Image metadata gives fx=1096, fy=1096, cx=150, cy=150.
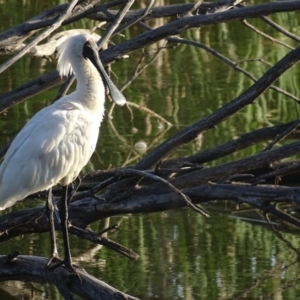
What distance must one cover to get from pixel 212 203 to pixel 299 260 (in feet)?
4.23

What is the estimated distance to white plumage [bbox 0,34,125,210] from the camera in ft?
17.7

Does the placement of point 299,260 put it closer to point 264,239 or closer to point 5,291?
point 264,239

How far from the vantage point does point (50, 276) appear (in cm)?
531

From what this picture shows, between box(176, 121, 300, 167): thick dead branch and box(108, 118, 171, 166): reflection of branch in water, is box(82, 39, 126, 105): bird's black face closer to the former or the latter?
box(176, 121, 300, 167): thick dead branch

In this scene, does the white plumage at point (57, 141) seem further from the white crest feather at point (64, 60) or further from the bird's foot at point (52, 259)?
the bird's foot at point (52, 259)

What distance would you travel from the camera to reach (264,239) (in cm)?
670

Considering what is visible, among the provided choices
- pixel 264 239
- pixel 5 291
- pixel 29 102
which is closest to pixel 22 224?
pixel 5 291

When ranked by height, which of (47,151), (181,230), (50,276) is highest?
(47,151)

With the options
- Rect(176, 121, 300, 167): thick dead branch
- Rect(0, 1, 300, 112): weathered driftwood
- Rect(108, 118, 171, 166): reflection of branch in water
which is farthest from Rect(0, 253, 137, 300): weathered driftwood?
Rect(108, 118, 171, 166): reflection of branch in water

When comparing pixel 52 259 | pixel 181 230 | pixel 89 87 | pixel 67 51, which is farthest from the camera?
pixel 181 230

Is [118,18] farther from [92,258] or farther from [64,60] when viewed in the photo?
[92,258]

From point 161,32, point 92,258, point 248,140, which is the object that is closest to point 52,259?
point 92,258

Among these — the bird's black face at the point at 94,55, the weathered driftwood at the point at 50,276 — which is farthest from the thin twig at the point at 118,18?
the weathered driftwood at the point at 50,276

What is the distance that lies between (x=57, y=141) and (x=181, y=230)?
162 cm
